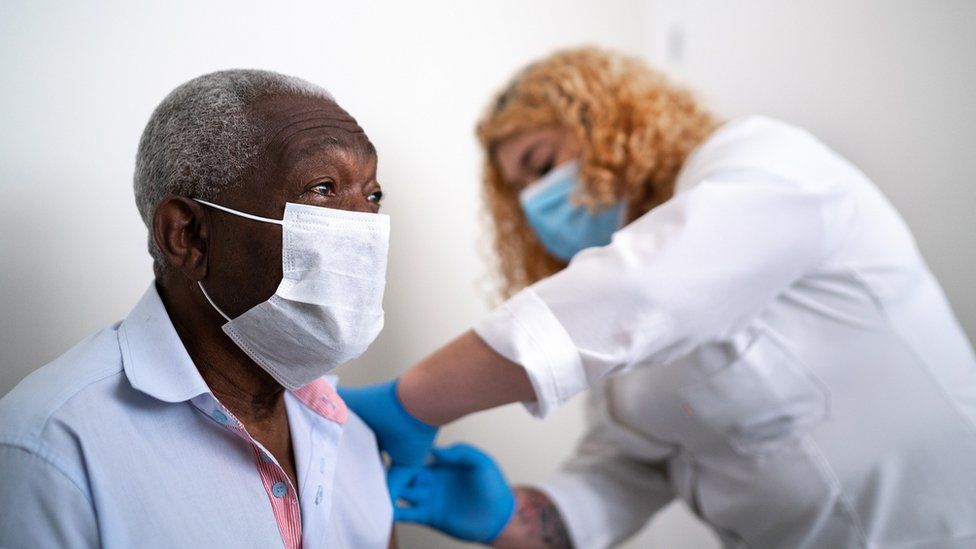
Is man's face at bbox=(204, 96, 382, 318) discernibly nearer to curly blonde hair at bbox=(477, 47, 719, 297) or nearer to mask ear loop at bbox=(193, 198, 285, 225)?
mask ear loop at bbox=(193, 198, 285, 225)

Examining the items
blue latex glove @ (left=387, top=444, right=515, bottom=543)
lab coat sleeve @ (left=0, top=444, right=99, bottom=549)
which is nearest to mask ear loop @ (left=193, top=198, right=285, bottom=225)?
lab coat sleeve @ (left=0, top=444, right=99, bottom=549)

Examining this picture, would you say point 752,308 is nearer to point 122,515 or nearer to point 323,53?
point 323,53

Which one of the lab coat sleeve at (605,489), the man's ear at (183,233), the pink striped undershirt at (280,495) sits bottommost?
the lab coat sleeve at (605,489)

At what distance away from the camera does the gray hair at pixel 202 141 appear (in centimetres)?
74

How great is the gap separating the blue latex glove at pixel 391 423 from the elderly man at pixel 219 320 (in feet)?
0.78

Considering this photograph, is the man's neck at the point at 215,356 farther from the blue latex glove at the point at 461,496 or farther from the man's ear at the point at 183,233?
the blue latex glove at the point at 461,496

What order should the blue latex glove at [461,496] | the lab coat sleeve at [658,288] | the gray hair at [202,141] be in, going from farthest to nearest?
the blue latex glove at [461,496]
the lab coat sleeve at [658,288]
the gray hair at [202,141]

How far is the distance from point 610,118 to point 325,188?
0.74 metres

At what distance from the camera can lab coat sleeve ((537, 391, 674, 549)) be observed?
1.44 meters

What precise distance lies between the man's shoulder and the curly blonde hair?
0.85 metres

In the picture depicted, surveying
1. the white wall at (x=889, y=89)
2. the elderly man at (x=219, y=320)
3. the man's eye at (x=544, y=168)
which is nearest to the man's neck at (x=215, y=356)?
the elderly man at (x=219, y=320)

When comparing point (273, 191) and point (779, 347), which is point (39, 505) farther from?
point (779, 347)

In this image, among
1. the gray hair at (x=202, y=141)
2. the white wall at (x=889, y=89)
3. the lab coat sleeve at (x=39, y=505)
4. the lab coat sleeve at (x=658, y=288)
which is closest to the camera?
the lab coat sleeve at (x=39, y=505)

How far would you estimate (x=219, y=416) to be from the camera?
790 mm
